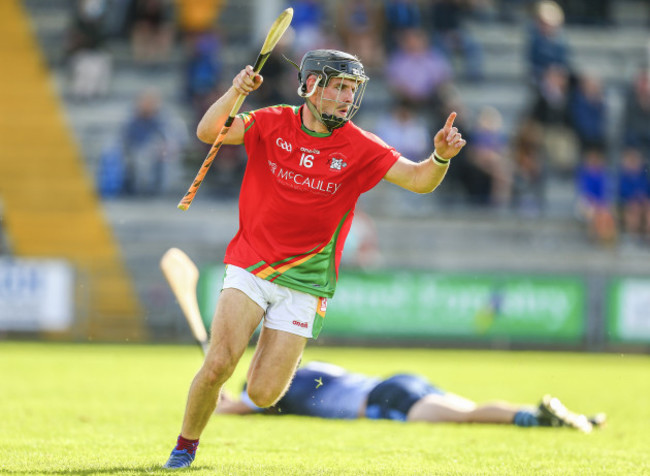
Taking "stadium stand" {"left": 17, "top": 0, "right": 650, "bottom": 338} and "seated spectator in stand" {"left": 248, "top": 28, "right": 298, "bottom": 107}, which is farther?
"seated spectator in stand" {"left": 248, "top": 28, "right": 298, "bottom": 107}

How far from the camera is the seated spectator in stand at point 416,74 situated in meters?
18.4

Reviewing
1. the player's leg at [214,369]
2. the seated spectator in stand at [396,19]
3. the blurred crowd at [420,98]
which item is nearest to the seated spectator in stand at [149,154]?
the blurred crowd at [420,98]

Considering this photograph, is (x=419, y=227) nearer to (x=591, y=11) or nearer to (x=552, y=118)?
(x=552, y=118)

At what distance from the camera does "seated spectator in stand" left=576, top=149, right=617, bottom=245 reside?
17500 mm

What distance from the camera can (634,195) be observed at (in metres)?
17.7

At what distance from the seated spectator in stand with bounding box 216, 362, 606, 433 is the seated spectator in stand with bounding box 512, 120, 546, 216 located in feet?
31.3

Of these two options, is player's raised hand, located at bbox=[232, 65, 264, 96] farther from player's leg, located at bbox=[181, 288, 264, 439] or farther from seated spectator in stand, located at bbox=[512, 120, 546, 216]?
seated spectator in stand, located at bbox=[512, 120, 546, 216]

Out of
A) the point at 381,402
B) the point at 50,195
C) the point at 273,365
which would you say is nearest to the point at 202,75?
the point at 50,195

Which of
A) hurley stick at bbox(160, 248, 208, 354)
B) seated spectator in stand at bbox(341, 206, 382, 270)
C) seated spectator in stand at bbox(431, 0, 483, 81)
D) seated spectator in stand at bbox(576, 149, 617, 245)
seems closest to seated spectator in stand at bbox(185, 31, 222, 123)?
seated spectator in stand at bbox(341, 206, 382, 270)

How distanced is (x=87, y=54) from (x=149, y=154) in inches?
132

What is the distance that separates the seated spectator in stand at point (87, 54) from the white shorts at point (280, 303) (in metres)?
13.8

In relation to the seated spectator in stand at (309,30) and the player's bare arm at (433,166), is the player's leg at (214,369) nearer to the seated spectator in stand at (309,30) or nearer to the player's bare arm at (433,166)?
the player's bare arm at (433,166)

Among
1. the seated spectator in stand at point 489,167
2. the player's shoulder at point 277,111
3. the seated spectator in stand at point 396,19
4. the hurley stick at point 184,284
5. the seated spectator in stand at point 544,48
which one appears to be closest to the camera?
the player's shoulder at point 277,111

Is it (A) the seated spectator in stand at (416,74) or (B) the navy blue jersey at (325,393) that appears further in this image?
(A) the seated spectator in stand at (416,74)
